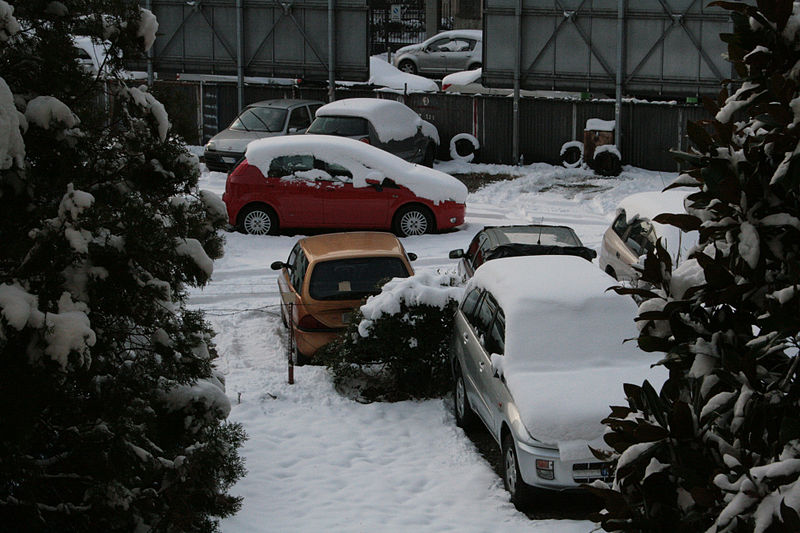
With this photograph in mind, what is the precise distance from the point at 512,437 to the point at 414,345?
2807 millimetres

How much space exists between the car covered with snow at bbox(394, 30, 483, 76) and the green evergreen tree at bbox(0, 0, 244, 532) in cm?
3057

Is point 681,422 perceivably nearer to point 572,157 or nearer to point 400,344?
point 400,344

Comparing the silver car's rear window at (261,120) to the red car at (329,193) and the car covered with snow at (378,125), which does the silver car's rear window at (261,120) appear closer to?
the car covered with snow at (378,125)

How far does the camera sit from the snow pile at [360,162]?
18688 millimetres

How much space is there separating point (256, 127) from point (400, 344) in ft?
45.4

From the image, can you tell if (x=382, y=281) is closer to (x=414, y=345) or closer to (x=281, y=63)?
(x=414, y=345)

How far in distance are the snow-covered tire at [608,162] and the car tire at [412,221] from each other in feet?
22.3

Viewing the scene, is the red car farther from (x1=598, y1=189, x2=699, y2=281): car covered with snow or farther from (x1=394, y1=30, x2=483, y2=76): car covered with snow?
(x1=394, y1=30, x2=483, y2=76): car covered with snow

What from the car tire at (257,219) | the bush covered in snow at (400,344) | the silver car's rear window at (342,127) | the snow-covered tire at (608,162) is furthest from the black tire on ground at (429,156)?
the bush covered in snow at (400,344)

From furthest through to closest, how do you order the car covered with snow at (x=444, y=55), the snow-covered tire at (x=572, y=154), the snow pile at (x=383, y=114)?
the car covered with snow at (x=444, y=55) → the snow-covered tire at (x=572, y=154) → the snow pile at (x=383, y=114)

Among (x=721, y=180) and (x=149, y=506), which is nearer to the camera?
(x=721, y=180)

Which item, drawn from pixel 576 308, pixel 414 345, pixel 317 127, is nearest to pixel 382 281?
pixel 414 345

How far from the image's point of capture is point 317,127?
23.4 meters

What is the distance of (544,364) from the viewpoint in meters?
9.09
